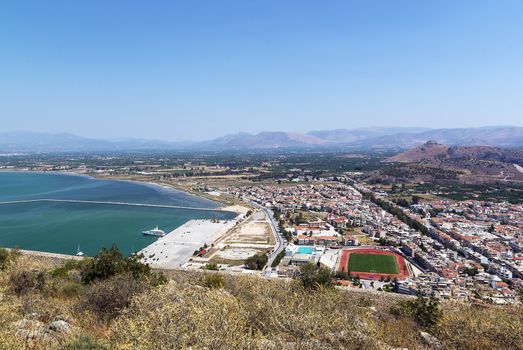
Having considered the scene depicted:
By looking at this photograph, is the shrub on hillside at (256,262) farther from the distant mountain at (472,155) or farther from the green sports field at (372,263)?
the distant mountain at (472,155)

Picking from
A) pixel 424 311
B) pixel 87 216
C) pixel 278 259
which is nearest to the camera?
pixel 424 311

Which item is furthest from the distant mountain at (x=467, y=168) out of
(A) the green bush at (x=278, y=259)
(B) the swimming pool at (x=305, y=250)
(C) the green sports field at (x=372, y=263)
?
(A) the green bush at (x=278, y=259)

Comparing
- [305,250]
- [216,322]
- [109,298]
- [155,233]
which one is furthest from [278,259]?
[216,322]

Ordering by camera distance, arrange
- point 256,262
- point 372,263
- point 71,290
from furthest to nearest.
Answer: point 372,263, point 256,262, point 71,290

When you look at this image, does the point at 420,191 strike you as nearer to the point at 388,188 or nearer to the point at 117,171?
the point at 388,188

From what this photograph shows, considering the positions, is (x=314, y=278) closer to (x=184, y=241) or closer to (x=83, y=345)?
(x=83, y=345)

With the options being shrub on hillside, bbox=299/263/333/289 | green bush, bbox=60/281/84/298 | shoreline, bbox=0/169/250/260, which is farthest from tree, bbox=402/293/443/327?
shoreline, bbox=0/169/250/260

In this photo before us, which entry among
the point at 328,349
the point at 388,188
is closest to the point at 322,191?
the point at 388,188
